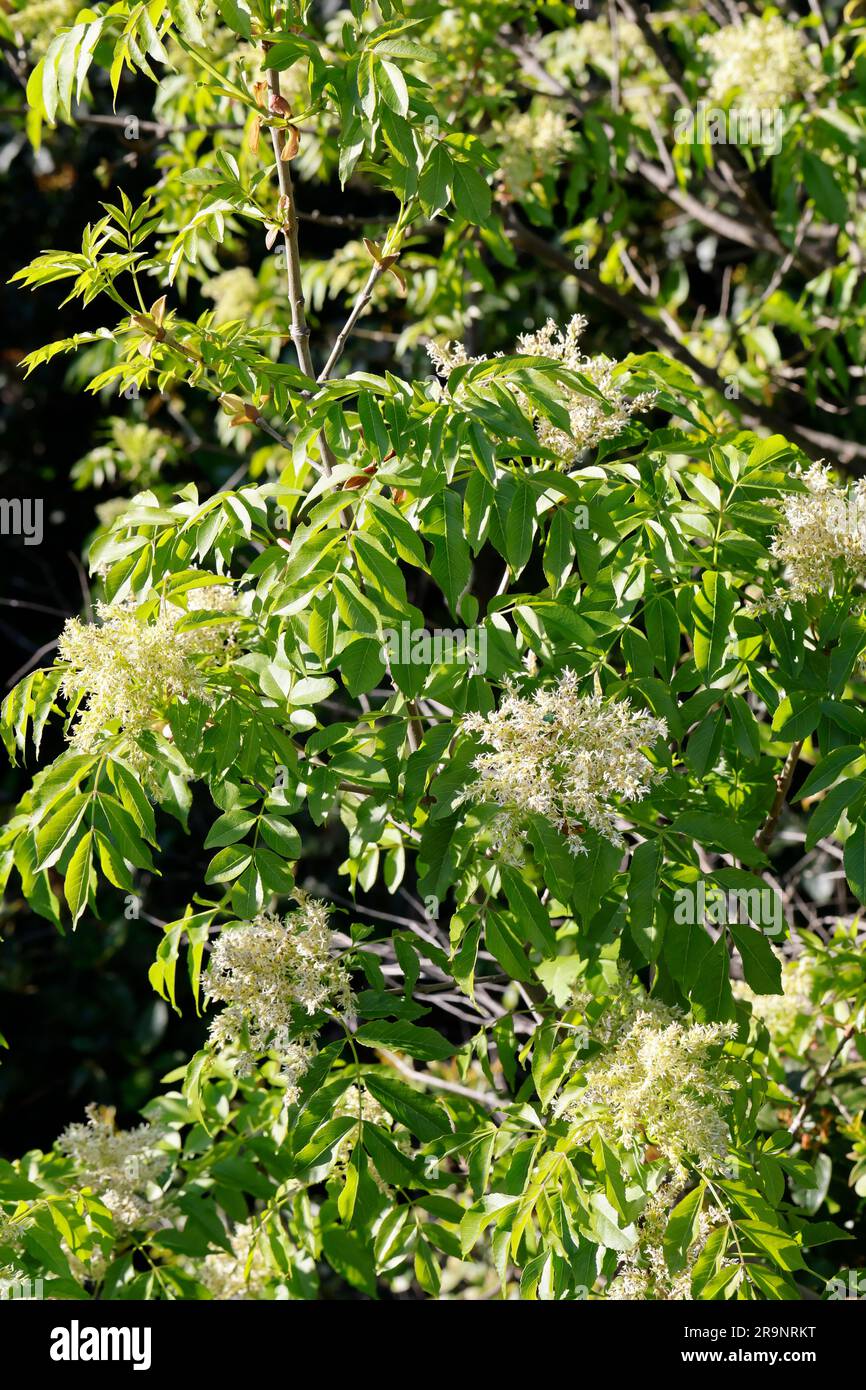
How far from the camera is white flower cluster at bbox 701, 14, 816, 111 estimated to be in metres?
3.72

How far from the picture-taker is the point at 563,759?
6.01ft

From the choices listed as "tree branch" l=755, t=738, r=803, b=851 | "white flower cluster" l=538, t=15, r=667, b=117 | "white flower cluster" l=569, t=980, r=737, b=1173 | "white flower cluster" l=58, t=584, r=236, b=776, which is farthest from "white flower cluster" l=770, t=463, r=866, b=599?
"white flower cluster" l=538, t=15, r=667, b=117

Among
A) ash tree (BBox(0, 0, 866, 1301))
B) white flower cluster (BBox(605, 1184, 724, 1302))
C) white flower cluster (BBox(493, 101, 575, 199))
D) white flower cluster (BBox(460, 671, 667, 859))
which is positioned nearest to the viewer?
white flower cluster (BBox(460, 671, 667, 859))

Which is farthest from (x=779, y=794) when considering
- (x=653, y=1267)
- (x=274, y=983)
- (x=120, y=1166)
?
(x=120, y=1166)

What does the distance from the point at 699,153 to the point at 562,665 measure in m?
2.49

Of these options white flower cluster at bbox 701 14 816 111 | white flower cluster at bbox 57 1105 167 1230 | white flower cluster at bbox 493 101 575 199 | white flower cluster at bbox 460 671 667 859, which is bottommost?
white flower cluster at bbox 57 1105 167 1230

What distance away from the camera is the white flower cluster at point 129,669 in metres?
1.94

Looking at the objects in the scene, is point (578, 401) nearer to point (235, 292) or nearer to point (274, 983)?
point (274, 983)

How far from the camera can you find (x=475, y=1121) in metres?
2.43

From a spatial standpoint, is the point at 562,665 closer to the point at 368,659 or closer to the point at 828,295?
the point at 368,659

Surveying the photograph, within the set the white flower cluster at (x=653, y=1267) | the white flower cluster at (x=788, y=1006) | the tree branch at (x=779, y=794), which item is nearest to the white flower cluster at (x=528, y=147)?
the tree branch at (x=779, y=794)

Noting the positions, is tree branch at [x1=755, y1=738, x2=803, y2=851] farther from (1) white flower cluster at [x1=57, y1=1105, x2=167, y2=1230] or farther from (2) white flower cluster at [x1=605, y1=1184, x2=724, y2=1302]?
(1) white flower cluster at [x1=57, y1=1105, x2=167, y2=1230]

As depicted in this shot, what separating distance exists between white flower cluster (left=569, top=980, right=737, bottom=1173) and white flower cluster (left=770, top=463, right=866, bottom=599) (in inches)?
26.6
